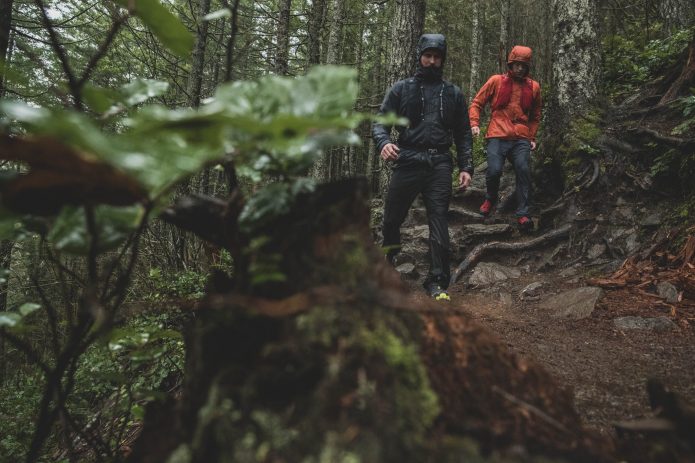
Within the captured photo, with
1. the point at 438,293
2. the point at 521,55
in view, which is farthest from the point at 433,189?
the point at 521,55

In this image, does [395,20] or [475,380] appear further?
[395,20]

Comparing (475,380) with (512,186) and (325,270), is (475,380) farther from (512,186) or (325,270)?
(512,186)

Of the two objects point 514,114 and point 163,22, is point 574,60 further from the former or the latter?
point 163,22

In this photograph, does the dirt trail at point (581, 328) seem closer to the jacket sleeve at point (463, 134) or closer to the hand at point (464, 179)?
the hand at point (464, 179)

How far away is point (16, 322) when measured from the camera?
1.10 m

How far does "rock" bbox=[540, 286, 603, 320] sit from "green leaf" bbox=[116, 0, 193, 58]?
4.23 metres

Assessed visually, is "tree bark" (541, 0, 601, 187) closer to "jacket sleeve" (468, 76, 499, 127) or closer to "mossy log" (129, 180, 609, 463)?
"jacket sleeve" (468, 76, 499, 127)

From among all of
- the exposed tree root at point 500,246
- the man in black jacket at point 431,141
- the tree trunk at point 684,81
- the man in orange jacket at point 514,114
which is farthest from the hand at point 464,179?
the tree trunk at point 684,81

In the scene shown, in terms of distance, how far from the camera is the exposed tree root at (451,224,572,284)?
588 centimetres

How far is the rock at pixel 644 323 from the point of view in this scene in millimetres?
3336

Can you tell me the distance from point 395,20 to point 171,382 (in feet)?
20.8

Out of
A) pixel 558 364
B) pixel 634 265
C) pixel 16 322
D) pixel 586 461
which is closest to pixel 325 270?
pixel 586 461

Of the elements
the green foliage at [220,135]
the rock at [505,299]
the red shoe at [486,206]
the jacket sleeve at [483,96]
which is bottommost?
the rock at [505,299]

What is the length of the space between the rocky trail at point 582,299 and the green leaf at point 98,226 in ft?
4.11
